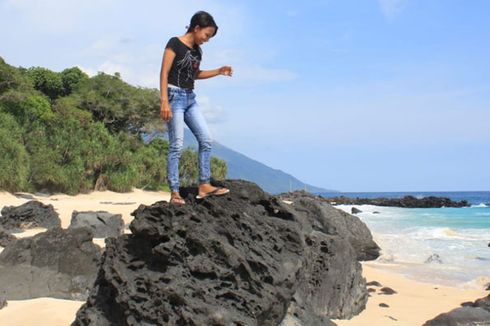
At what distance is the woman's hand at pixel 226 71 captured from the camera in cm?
570

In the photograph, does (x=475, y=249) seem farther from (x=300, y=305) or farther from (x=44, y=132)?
(x=44, y=132)

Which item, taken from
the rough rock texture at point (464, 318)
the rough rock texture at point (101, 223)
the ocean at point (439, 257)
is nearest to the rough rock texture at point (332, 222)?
the ocean at point (439, 257)

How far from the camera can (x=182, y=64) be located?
5250 millimetres

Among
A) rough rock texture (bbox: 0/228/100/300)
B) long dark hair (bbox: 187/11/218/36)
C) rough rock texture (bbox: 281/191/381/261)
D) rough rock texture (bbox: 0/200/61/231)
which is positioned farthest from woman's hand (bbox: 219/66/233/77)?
rough rock texture (bbox: 0/200/61/231)

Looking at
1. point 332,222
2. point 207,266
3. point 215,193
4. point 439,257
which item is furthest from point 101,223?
point 207,266

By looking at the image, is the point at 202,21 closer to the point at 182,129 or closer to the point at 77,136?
the point at 182,129

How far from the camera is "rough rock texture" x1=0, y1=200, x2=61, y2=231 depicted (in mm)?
14883

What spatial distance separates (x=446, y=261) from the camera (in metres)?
16.3

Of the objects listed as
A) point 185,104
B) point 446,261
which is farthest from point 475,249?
point 185,104

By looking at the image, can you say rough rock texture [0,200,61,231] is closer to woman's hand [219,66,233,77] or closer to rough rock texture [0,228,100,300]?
rough rock texture [0,228,100,300]

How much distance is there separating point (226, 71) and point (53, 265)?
441 cm

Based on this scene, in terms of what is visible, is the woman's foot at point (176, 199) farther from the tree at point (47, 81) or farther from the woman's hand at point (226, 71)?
the tree at point (47, 81)

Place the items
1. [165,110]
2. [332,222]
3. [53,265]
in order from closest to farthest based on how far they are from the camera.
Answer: [165,110]
[53,265]
[332,222]

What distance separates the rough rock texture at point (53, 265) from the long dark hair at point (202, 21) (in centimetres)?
437
